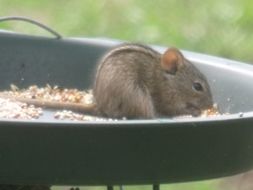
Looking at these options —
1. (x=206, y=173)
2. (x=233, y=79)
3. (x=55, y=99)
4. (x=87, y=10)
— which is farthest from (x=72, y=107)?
(x=87, y=10)

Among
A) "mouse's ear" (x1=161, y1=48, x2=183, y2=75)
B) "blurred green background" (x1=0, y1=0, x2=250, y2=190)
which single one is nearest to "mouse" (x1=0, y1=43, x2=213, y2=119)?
"mouse's ear" (x1=161, y1=48, x2=183, y2=75)

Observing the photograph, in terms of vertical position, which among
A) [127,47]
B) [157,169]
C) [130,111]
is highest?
[127,47]

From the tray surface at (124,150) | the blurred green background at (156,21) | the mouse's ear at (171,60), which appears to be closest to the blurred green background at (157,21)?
the blurred green background at (156,21)

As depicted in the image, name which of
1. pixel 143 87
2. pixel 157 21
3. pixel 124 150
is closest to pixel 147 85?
pixel 143 87

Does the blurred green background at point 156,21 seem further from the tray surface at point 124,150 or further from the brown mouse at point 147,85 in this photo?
the tray surface at point 124,150

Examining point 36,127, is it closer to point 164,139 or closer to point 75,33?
point 164,139

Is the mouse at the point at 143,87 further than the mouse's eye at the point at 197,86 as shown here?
No
